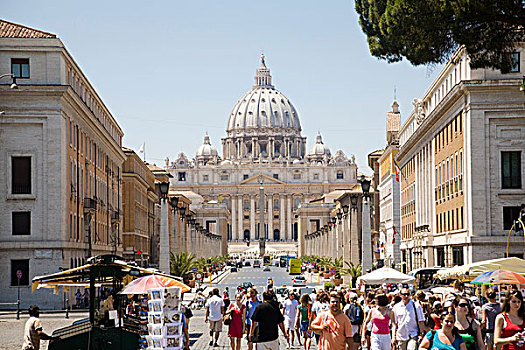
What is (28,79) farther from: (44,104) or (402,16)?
(402,16)

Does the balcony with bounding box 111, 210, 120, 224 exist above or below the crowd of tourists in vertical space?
above

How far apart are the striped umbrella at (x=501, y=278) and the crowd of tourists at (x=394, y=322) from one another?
9.67ft

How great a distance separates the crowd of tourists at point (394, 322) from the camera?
13.7 m

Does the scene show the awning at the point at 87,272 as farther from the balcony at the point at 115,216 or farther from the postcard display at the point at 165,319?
the balcony at the point at 115,216

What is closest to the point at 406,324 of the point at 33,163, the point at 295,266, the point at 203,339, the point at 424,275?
the point at 203,339

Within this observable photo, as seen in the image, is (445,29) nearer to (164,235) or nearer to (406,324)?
(406,324)

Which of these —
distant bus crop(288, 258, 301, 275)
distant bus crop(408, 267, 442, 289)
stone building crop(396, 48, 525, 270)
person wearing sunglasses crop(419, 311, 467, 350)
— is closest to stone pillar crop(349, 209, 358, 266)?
stone building crop(396, 48, 525, 270)

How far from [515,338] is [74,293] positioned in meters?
36.9

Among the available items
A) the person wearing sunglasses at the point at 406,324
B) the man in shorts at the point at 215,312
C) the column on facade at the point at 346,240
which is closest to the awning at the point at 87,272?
the man in shorts at the point at 215,312

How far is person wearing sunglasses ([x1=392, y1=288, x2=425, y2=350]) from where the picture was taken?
1839cm

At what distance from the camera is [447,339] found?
1268 centimetres

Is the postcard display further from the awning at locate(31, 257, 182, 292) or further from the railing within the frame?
the railing

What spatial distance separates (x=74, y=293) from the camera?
158 ft

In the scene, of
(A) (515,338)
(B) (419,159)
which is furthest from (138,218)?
(A) (515,338)
